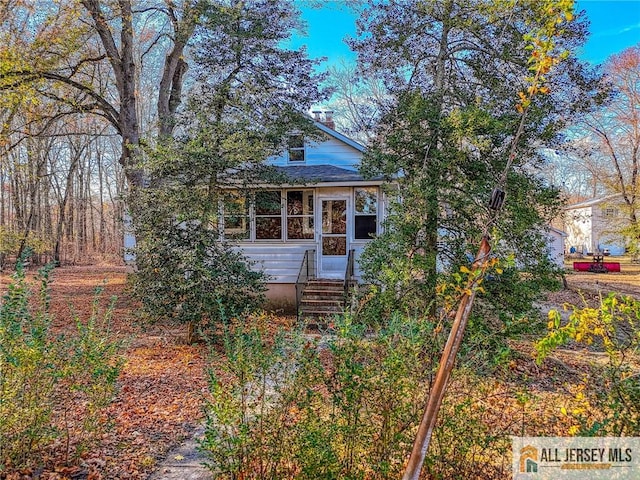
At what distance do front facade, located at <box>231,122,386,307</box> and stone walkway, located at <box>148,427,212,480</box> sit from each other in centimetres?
715

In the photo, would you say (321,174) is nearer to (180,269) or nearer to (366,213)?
(366,213)

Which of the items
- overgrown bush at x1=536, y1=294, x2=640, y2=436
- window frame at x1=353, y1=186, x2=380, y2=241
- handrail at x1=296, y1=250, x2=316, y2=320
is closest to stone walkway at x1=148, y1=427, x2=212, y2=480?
overgrown bush at x1=536, y1=294, x2=640, y2=436

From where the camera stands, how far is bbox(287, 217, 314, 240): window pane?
1177 centimetres

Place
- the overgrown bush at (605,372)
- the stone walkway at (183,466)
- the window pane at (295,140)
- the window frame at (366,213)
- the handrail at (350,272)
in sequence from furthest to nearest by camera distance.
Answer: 1. the window frame at (366,213)
2. the window pane at (295,140)
3. the handrail at (350,272)
4. the stone walkway at (183,466)
5. the overgrown bush at (605,372)

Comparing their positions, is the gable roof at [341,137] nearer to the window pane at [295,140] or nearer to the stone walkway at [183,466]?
the window pane at [295,140]

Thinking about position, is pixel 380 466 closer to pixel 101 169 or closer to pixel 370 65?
pixel 370 65

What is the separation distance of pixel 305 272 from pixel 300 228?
1.31 metres

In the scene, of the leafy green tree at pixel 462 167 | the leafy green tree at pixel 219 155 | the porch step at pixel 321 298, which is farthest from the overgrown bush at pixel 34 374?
the porch step at pixel 321 298

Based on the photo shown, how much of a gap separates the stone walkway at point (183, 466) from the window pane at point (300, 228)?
8.09 metres

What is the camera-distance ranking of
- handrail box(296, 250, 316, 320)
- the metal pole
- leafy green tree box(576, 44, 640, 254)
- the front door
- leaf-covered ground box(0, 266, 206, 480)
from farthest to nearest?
leafy green tree box(576, 44, 640, 254)
the front door
handrail box(296, 250, 316, 320)
leaf-covered ground box(0, 266, 206, 480)
the metal pole

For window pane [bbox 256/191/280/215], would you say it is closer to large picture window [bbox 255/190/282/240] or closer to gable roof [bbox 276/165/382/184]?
gable roof [bbox 276/165/382/184]

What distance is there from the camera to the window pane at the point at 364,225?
37.1ft

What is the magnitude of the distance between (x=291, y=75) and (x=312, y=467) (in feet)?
31.9

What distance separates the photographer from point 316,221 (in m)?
11.6
